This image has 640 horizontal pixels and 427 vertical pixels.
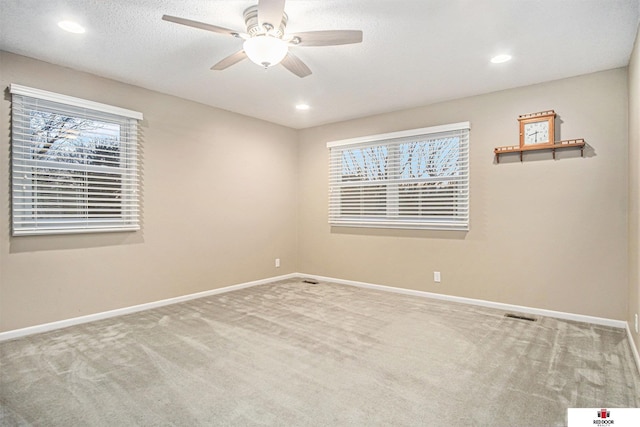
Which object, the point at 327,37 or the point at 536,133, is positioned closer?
the point at 327,37

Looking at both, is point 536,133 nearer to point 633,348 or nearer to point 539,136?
point 539,136

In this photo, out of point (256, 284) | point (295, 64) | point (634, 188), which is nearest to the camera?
point (295, 64)

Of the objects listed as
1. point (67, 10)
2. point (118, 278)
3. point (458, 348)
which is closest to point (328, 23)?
point (67, 10)

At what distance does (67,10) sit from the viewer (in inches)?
95.1

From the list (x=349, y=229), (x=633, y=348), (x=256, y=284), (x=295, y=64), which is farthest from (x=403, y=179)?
(x=633, y=348)

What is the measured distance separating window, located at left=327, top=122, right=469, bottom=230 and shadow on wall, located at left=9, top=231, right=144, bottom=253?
2900 millimetres

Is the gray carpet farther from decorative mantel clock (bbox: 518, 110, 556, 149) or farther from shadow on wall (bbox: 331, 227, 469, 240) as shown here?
decorative mantel clock (bbox: 518, 110, 556, 149)

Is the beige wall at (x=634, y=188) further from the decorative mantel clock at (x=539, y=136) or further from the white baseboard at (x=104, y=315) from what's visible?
the white baseboard at (x=104, y=315)

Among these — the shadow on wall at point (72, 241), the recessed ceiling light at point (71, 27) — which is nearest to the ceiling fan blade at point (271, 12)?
the recessed ceiling light at point (71, 27)

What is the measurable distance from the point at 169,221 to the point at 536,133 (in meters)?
4.37

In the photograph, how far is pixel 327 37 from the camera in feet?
7.67

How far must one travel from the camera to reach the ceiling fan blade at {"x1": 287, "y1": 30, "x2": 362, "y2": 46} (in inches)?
89.0

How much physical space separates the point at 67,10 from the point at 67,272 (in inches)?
92.9

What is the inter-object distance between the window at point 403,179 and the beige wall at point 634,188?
59.9 inches
